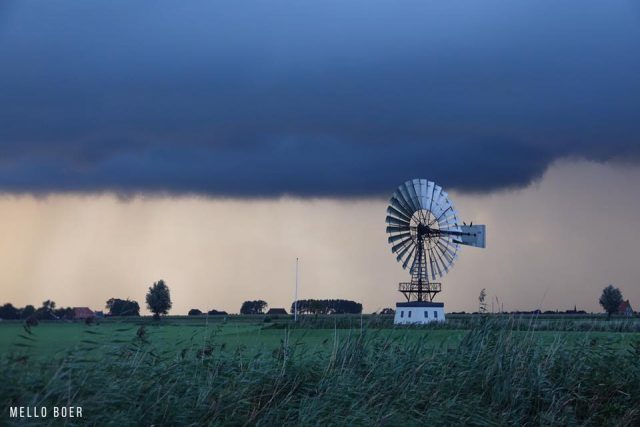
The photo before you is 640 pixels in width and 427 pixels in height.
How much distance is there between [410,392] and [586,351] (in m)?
5.57

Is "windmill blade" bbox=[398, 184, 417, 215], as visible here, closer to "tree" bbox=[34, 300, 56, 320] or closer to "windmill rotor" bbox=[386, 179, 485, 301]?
"windmill rotor" bbox=[386, 179, 485, 301]

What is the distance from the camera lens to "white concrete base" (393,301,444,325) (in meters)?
65.5

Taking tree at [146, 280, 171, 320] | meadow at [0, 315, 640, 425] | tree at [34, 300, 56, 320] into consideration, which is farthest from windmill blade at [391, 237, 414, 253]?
tree at [146, 280, 171, 320]

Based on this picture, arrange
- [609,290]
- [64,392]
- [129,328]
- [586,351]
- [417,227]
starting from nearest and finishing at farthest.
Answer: [64,392]
[129,328]
[586,351]
[417,227]
[609,290]

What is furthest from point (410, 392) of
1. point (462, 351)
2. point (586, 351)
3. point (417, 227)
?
point (417, 227)

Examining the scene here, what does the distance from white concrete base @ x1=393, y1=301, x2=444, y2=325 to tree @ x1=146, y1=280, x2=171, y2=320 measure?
222 feet

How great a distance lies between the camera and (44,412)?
39.2ft

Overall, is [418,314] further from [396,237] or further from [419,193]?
[419,193]

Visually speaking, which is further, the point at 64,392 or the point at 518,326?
the point at 518,326

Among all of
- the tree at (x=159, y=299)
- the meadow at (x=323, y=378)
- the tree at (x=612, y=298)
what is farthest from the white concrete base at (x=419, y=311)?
the tree at (x=612, y=298)

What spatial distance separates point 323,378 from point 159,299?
11459 cm

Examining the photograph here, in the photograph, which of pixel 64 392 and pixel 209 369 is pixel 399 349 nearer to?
pixel 209 369

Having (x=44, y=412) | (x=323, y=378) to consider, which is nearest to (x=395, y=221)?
(x=323, y=378)

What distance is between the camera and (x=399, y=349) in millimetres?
17609
